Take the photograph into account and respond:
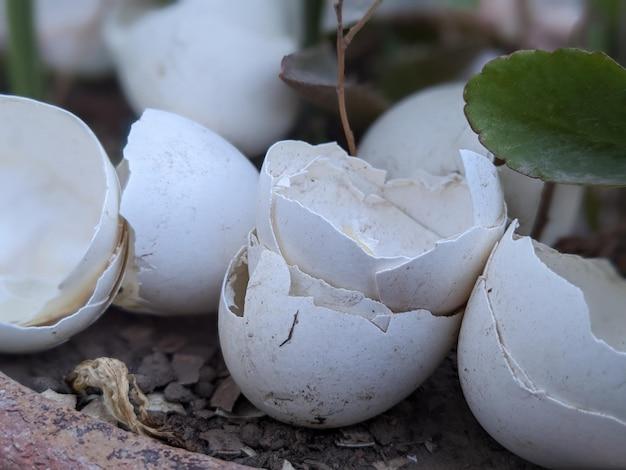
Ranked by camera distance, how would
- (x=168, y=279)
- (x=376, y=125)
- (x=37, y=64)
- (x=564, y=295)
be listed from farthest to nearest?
(x=37, y=64) → (x=376, y=125) → (x=168, y=279) → (x=564, y=295)

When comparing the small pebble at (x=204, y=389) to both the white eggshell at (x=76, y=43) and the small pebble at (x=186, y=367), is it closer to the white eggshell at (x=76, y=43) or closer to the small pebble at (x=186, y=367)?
the small pebble at (x=186, y=367)

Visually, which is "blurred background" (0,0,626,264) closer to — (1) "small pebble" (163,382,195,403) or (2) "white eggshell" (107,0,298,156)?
(2) "white eggshell" (107,0,298,156)

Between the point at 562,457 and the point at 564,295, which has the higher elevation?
the point at 564,295

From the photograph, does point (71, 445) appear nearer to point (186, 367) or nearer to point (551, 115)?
point (186, 367)

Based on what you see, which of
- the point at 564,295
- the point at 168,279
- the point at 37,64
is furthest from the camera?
the point at 37,64

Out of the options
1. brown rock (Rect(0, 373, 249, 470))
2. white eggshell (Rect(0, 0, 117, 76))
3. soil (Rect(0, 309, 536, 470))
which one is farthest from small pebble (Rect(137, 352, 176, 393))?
white eggshell (Rect(0, 0, 117, 76))

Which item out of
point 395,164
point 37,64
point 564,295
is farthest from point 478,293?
point 37,64

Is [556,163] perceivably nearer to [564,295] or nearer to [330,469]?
[564,295]
